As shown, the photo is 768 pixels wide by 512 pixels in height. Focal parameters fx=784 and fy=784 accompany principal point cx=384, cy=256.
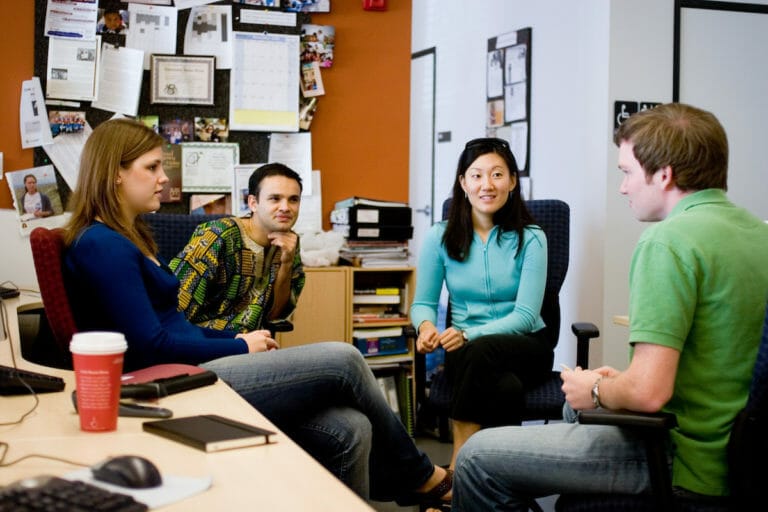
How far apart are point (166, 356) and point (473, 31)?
4.02m

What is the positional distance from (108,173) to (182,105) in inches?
62.3

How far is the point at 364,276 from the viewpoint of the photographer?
3611mm

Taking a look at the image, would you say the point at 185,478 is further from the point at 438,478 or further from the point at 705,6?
the point at 705,6

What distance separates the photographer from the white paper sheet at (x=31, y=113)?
3.12m

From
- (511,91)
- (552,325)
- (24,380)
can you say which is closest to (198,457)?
(24,380)

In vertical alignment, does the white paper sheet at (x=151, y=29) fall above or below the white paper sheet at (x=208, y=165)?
above

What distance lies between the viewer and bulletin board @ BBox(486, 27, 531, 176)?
4375mm

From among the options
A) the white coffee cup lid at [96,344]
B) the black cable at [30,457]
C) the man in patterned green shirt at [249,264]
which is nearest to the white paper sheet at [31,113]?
the man in patterned green shirt at [249,264]

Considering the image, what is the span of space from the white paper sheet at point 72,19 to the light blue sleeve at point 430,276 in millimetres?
1642

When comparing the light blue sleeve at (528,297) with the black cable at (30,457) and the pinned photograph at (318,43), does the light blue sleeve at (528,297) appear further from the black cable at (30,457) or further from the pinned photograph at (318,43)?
the black cable at (30,457)

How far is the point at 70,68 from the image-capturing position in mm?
3148

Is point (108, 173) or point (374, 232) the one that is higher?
point (108, 173)

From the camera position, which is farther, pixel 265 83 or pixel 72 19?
pixel 265 83

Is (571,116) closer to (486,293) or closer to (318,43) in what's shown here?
(318,43)
